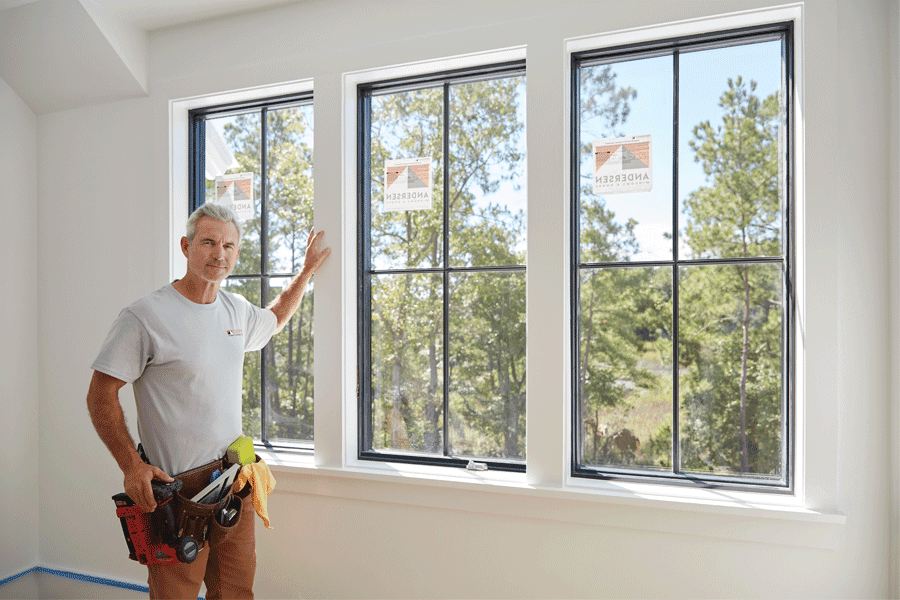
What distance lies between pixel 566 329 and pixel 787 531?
980 millimetres

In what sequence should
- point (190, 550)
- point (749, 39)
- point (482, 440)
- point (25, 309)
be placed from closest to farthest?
point (190, 550)
point (749, 39)
point (482, 440)
point (25, 309)

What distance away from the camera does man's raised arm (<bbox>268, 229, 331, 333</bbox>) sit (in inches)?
97.6

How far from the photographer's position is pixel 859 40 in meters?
1.92

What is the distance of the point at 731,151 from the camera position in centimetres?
210

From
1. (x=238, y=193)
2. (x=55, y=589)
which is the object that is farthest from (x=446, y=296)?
(x=55, y=589)

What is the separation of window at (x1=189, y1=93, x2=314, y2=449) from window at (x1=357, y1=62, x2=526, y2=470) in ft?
1.00

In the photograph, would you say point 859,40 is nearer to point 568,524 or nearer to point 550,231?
point 550,231

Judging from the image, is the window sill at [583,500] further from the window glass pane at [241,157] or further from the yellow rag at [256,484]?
the window glass pane at [241,157]

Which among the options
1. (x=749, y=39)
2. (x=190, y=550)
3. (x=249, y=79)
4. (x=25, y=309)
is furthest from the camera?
(x=25, y=309)

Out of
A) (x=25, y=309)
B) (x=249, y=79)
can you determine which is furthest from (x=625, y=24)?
(x=25, y=309)

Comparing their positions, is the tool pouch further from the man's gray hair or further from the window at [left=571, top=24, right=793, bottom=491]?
the window at [left=571, top=24, right=793, bottom=491]

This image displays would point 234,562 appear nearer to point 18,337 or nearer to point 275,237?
point 275,237

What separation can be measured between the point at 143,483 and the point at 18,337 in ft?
5.97

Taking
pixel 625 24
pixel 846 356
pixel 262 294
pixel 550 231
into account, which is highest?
pixel 625 24
